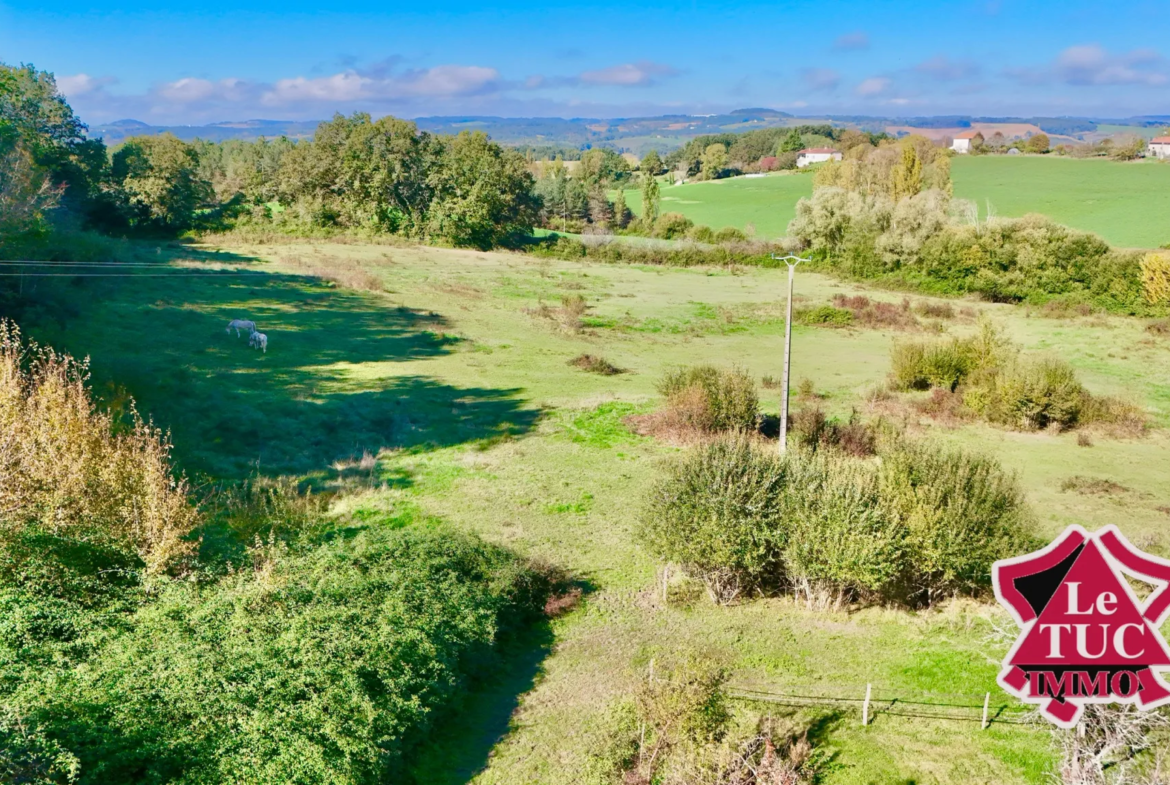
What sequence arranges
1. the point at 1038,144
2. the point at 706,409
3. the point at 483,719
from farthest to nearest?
1. the point at 1038,144
2. the point at 706,409
3. the point at 483,719

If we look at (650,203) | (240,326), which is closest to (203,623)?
(240,326)

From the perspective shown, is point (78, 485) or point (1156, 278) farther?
point (1156, 278)

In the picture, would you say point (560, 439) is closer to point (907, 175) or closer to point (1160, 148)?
point (907, 175)

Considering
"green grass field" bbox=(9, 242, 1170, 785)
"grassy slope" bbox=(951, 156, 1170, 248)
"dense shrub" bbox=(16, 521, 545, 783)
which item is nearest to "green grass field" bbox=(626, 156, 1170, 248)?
"grassy slope" bbox=(951, 156, 1170, 248)

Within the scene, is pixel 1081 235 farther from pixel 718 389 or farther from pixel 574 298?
pixel 718 389

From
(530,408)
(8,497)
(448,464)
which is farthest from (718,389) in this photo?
(8,497)

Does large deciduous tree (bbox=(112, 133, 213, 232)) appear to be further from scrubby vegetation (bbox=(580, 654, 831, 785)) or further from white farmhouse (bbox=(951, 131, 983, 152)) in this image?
white farmhouse (bbox=(951, 131, 983, 152))

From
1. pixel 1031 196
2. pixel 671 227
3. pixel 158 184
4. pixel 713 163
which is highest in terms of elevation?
pixel 713 163
